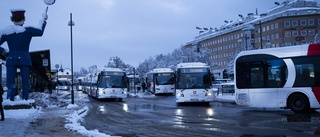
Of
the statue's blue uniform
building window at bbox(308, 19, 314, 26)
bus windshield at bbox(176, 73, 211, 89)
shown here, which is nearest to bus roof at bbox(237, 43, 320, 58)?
bus windshield at bbox(176, 73, 211, 89)

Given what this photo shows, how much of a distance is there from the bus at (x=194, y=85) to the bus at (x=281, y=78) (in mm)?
4783

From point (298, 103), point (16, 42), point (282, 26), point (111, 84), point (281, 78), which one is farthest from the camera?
point (282, 26)

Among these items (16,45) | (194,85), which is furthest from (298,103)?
(16,45)

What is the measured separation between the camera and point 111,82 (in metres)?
31.1

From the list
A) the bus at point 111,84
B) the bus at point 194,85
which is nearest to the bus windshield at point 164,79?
the bus at point 111,84

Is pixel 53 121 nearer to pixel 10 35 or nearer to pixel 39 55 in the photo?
pixel 10 35

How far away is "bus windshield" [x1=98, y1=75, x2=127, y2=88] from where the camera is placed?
31.1 metres

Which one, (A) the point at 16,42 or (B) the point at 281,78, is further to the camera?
(B) the point at 281,78

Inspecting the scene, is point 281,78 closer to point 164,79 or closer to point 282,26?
point 164,79

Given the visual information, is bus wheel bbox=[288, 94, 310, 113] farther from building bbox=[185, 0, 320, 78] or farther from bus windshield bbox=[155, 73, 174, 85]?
building bbox=[185, 0, 320, 78]

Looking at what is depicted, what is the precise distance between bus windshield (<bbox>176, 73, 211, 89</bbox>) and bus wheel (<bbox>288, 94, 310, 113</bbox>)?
24.2ft

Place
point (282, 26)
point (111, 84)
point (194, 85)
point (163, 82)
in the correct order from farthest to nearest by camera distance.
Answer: point (282, 26), point (163, 82), point (111, 84), point (194, 85)

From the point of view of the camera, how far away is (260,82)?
18.0 meters

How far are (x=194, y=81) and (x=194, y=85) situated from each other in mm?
267
